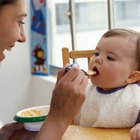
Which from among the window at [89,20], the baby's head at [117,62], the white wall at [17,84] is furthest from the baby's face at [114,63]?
the white wall at [17,84]

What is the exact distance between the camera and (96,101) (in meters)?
1.18

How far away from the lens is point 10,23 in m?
0.89

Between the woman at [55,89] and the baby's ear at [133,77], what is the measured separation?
0.26 meters

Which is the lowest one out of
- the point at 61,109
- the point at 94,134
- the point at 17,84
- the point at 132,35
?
the point at 17,84

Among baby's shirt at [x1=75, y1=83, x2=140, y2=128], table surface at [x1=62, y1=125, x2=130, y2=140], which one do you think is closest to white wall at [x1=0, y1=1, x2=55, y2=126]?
baby's shirt at [x1=75, y1=83, x2=140, y2=128]

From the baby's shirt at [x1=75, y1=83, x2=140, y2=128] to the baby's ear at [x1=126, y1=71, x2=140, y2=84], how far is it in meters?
0.01

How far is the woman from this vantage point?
867 millimetres

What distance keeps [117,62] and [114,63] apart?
10 millimetres

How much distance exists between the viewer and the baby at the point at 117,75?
112 cm

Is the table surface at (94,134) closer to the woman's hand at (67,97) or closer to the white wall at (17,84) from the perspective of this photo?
the woman's hand at (67,97)

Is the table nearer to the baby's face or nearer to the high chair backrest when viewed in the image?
the baby's face

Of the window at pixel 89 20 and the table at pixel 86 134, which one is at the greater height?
the window at pixel 89 20

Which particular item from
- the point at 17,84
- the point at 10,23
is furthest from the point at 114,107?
the point at 17,84

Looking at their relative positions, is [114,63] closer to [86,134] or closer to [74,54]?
[86,134]
